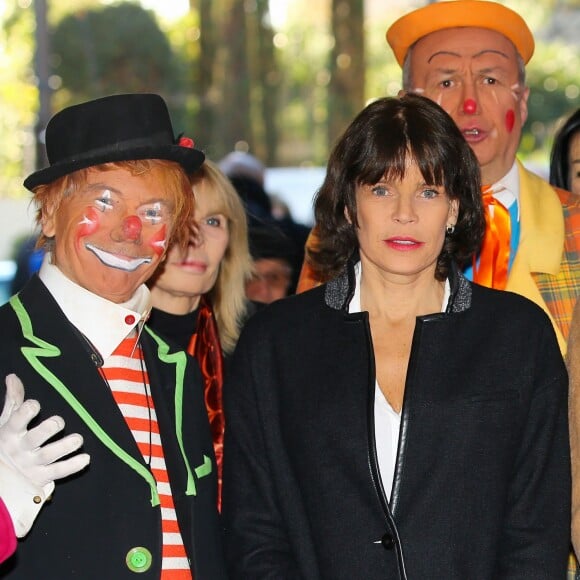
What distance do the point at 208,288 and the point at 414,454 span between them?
1131 mm

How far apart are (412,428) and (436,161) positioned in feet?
2.04

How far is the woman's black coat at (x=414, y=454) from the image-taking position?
95.0 inches

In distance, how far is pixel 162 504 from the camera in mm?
2416

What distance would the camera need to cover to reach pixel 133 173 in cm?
249

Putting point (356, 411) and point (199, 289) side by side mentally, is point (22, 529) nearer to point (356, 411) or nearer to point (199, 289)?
point (356, 411)

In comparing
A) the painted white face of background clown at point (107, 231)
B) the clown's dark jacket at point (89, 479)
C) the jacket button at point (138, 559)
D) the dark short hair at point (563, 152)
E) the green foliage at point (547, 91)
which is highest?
the green foliage at point (547, 91)

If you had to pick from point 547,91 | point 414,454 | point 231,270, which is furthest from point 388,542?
point 547,91

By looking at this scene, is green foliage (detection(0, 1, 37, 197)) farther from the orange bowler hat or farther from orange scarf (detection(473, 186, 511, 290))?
orange scarf (detection(473, 186, 511, 290))

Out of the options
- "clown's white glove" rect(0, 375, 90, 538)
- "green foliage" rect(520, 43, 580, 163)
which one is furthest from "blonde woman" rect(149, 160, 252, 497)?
"green foliage" rect(520, 43, 580, 163)

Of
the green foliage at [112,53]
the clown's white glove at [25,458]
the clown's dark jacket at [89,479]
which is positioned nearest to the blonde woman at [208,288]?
the clown's dark jacket at [89,479]

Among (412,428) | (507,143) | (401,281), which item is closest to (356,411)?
(412,428)

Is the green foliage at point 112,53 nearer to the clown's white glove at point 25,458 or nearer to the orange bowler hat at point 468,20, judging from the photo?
the orange bowler hat at point 468,20

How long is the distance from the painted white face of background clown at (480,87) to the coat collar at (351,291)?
753 mm

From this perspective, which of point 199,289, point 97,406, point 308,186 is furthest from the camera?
point 308,186
